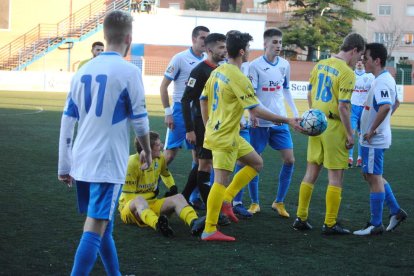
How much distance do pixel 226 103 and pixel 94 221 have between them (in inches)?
96.8

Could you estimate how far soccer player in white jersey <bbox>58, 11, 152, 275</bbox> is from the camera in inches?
185

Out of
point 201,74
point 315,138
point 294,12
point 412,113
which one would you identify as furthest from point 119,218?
point 294,12

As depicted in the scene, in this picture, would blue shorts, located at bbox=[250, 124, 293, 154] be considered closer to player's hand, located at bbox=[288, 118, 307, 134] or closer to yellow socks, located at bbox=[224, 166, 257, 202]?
yellow socks, located at bbox=[224, 166, 257, 202]

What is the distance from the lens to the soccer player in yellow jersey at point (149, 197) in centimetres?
713

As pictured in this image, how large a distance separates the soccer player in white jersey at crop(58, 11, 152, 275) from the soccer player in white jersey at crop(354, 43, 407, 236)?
3.36 meters

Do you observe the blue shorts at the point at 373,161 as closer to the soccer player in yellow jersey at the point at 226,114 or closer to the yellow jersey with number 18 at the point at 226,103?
Answer: the soccer player in yellow jersey at the point at 226,114

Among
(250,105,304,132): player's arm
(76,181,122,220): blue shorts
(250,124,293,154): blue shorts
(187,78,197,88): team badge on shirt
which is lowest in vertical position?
(76,181,122,220): blue shorts

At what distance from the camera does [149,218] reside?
7.03 metres

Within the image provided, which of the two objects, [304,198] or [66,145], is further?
[304,198]

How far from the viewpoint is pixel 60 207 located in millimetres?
8242

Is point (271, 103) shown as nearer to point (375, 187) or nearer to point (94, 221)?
point (375, 187)

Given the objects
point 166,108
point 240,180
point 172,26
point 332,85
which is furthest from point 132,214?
point 172,26

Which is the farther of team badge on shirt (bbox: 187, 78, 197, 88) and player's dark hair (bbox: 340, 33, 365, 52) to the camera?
team badge on shirt (bbox: 187, 78, 197, 88)

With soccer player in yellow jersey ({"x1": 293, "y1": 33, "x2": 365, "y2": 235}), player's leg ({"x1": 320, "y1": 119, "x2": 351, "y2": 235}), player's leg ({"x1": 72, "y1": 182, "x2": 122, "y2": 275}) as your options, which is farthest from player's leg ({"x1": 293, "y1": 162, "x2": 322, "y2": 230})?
player's leg ({"x1": 72, "y1": 182, "x2": 122, "y2": 275})
